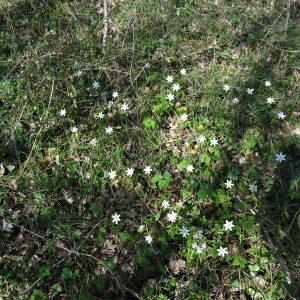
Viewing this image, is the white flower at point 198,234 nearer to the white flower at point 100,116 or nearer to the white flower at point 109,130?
the white flower at point 109,130

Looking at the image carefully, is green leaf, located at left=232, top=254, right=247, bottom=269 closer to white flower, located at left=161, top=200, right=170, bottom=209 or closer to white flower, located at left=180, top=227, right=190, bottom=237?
white flower, located at left=180, top=227, right=190, bottom=237

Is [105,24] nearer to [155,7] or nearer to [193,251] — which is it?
[155,7]

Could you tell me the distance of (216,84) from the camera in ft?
15.0

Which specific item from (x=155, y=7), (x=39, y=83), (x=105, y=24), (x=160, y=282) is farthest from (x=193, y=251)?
(x=155, y=7)

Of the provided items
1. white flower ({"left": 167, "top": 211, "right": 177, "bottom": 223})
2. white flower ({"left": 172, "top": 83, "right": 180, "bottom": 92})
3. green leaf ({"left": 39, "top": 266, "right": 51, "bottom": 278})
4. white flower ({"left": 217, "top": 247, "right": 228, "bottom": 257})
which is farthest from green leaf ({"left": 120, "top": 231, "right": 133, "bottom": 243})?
white flower ({"left": 172, "top": 83, "right": 180, "bottom": 92})

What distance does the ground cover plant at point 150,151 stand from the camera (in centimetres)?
334

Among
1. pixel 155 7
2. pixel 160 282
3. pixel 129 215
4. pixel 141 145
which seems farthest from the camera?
pixel 155 7

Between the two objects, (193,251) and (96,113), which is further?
(96,113)

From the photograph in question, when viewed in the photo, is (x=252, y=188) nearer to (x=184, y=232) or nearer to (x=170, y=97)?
(x=184, y=232)

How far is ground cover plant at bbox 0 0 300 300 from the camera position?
334cm

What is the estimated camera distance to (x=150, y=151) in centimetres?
413

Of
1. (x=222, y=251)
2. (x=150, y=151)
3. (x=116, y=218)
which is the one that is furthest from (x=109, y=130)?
(x=222, y=251)

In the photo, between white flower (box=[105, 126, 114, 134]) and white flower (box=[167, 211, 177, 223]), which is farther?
white flower (box=[105, 126, 114, 134])

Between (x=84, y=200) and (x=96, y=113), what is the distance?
43.6 inches
